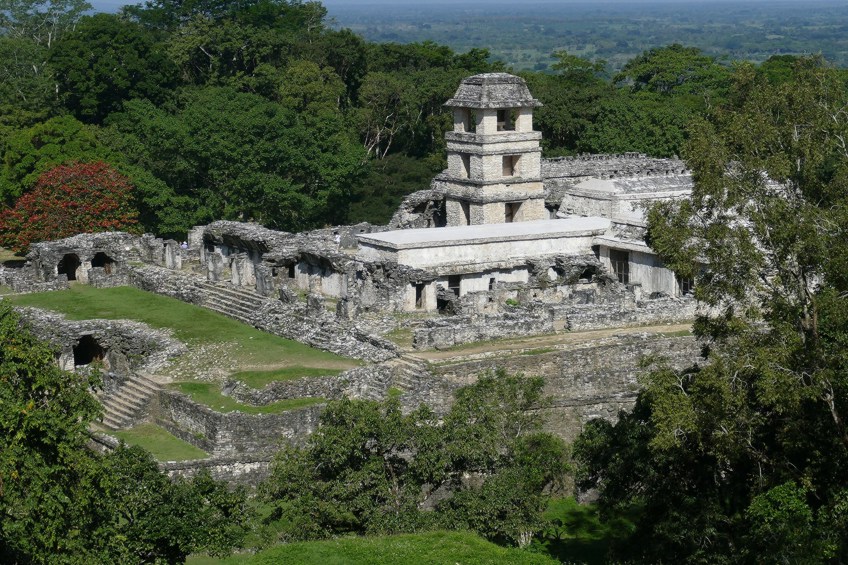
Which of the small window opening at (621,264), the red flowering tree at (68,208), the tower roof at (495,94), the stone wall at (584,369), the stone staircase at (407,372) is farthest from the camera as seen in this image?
the red flowering tree at (68,208)

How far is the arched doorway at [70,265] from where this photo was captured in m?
58.2

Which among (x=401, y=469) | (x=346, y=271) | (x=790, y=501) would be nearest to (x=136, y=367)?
(x=346, y=271)

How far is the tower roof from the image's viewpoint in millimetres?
58125

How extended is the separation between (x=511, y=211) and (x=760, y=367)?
92.0ft

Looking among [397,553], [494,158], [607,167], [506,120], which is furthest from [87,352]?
[607,167]

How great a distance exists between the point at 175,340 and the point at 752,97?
1825 centimetres

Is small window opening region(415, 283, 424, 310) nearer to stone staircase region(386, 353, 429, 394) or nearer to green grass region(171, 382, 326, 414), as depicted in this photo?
stone staircase region(386, 353, 429, 394)

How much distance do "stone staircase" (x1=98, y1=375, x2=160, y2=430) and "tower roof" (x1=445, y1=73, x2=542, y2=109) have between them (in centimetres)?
1849

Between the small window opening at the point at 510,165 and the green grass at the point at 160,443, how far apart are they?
794 inches

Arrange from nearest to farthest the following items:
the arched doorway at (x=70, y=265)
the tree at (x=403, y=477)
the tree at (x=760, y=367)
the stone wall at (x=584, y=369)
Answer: the tree at (x=760, y=367) < the tree at (x=403, y=477) < the stone wall at (x=584, y=369) < the arched doorway at (x=70, y=265)

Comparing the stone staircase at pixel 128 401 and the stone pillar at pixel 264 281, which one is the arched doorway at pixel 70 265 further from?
the stone staircase at pixel 128 401

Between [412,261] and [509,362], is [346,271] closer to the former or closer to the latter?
[412,261]

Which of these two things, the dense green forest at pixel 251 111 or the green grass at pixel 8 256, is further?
the green grass at pixel 8 256

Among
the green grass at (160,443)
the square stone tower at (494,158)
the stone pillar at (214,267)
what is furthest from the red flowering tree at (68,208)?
the green grass at (160,443)
